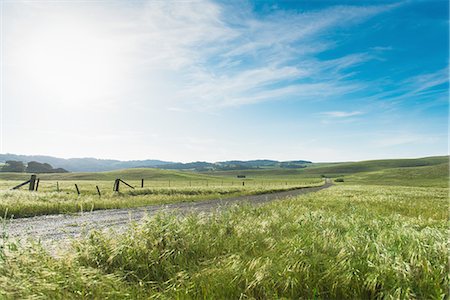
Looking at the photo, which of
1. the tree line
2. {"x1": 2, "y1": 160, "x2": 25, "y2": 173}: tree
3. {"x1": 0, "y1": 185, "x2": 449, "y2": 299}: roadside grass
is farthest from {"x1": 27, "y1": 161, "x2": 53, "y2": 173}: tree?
{"x1": 0, "y1": 185, "x2": 449, "y2": 299}: roadside grass

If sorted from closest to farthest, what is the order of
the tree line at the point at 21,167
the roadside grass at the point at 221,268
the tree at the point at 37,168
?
the roadside grass at the point at 221,268 < the tree line at the point at 21,167 < the tree at the point at 37,168

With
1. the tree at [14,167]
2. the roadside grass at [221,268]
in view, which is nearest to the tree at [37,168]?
the tree at [14,167]

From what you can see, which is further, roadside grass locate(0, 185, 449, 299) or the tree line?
the tree line

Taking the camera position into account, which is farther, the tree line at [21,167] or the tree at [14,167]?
the tree line at [21,167]

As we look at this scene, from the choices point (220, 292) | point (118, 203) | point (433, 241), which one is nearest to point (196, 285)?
point (220, 292)

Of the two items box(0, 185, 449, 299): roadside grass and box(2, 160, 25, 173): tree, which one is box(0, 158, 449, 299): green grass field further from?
box(2, 160, 25, 173): tree

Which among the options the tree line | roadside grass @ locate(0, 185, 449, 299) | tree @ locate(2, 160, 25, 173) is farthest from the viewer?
the tree line

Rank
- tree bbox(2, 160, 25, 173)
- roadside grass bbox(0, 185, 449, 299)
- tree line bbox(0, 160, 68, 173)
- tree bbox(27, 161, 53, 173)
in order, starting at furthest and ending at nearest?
1. tree bbox(27, 161, 53, 173)
2. tree line bbox(0, 160, 68, 173)
3. tree bbox(2, 160, 25, 173)
4. roadside grass bbox(0, 185, 449, 299)

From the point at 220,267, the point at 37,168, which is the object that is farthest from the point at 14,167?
the point at 220,267

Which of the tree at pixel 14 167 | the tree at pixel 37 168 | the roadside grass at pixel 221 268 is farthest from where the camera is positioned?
the tree at pixel 37 168

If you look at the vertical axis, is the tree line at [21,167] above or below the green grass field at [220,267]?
below

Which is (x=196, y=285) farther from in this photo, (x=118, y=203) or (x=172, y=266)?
(x=118, y=203)

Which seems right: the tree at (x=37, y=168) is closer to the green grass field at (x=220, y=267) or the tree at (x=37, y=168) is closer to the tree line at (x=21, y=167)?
the tree line at (x=21, y=167)

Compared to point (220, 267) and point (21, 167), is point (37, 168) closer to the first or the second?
point (21, 167)
